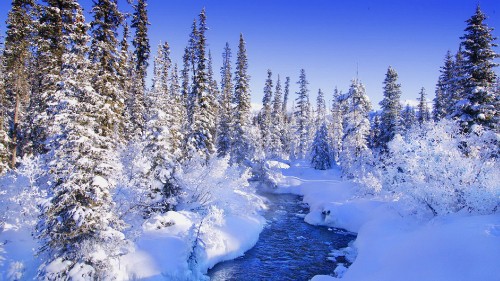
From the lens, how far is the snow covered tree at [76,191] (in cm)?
1173

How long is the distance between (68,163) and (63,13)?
29.7 ft

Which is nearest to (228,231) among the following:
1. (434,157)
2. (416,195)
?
(416,195)

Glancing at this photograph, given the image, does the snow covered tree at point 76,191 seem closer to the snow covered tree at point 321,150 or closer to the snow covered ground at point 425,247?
the snow covered ground at point 425,247

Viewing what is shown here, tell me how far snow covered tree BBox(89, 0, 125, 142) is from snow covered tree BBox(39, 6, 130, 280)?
5.14 metres

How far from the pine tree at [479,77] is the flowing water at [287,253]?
12.7 meters

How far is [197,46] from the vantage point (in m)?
32.8

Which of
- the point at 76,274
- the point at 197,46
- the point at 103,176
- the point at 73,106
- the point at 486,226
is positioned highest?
the point at 197,46

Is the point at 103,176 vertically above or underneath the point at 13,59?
underneath

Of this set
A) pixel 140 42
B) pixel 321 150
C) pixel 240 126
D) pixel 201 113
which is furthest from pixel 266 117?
pixel 140 42

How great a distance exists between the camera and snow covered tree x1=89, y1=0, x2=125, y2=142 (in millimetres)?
17797

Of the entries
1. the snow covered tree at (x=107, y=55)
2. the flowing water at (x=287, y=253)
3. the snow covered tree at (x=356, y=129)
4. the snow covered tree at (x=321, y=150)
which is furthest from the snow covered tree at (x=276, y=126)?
the snow covered tree at (x=107, y=55)

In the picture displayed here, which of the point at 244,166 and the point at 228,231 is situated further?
the point at 244,166

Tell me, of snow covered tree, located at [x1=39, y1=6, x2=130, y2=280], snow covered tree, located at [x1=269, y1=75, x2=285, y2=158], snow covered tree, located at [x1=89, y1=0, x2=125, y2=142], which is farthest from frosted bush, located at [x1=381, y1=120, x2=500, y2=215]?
snow covered tree, located at [x1=269, y1=75, x2=285, y2=158]

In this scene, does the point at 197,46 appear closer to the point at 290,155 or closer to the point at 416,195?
the point at 416,195
